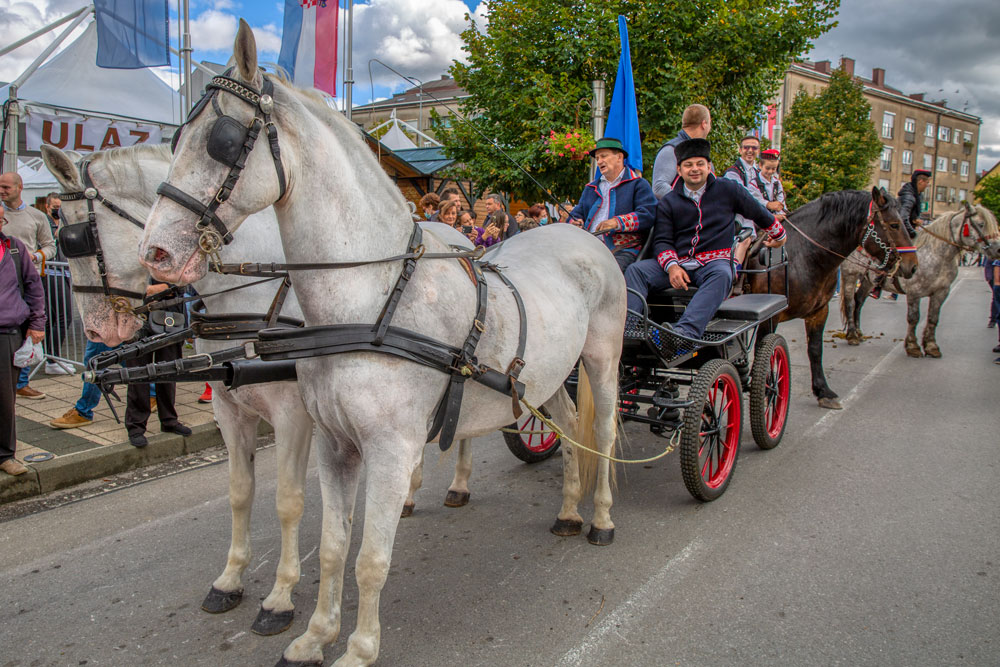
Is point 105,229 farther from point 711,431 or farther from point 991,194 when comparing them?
point 991,194

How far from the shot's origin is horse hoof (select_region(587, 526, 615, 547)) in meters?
3.75

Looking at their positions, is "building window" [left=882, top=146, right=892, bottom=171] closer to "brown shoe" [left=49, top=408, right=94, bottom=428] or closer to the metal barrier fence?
the metal barrier fence

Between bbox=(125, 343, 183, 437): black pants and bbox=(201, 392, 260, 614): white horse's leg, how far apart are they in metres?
2.10

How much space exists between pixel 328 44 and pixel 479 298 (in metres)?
6.46

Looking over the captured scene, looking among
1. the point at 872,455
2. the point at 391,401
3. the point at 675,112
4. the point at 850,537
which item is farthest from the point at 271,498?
the point at 675,112

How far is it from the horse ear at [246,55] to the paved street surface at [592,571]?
87.8 inches

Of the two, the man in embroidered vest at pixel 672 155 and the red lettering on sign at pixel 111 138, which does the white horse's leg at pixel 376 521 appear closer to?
the man in embroidered vest at pixel 672 155

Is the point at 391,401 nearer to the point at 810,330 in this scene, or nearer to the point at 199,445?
the point at 199,445

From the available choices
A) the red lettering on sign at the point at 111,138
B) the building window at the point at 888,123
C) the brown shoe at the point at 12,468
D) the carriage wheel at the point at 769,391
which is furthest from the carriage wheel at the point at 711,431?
the building window at the point at 888,123

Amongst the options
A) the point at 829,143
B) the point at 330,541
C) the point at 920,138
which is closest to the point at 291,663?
the point at 330,541

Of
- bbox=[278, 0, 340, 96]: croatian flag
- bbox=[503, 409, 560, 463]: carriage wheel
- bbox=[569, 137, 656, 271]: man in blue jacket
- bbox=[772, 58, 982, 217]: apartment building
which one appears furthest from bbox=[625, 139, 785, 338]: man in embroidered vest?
bbox=[772, 58, 982, 217]: apartment building

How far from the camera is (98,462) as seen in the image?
486 cm

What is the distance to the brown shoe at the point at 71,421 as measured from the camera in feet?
18.5

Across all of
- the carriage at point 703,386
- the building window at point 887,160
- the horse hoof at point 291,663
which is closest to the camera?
the horse hoof at point 291,663
